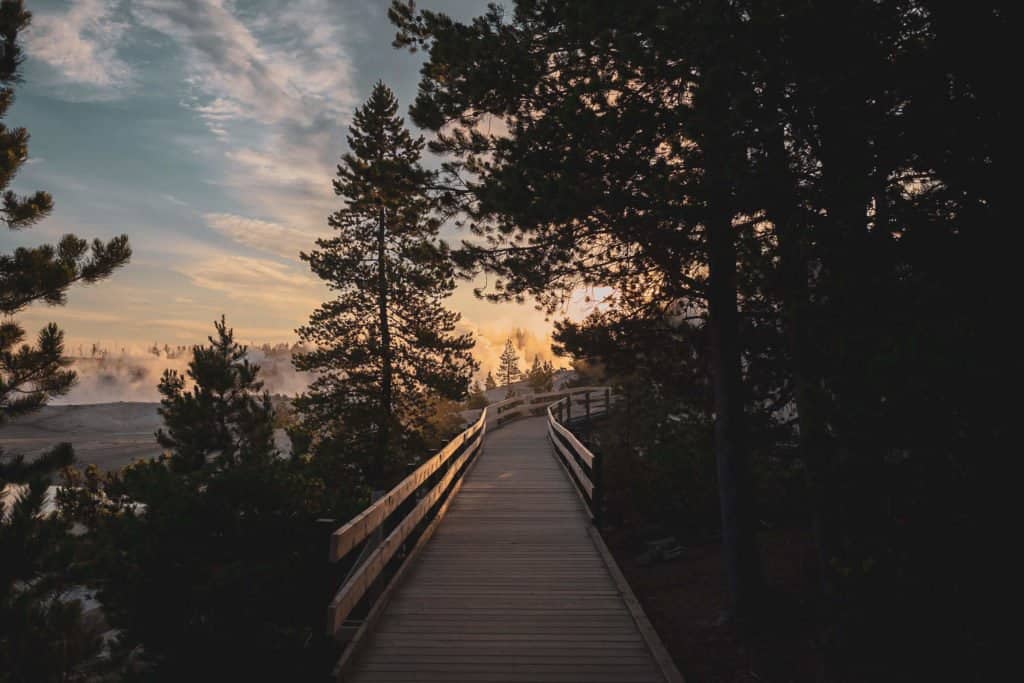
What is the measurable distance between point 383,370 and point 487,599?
777 inches

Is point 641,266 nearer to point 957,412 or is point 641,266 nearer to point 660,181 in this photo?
point 660,181

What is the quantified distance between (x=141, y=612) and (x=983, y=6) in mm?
10312

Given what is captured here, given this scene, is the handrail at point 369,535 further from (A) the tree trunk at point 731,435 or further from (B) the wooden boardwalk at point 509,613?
(A) the tree trunk at point 731,435

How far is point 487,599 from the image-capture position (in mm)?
6270

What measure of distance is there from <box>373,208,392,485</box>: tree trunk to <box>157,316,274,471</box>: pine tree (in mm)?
4692

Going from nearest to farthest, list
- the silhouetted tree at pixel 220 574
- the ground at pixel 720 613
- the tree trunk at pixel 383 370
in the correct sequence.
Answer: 1. the ground at pixel 720 613
2. the silhouetted tree at pixel 220 574
3. the tree trunk at pixel 383 370

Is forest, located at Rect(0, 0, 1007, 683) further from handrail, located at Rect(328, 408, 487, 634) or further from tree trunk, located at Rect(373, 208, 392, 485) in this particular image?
tree trunk, located at Rect(373, 208, 392, 485)

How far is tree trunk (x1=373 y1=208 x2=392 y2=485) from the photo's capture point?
25.2 meters

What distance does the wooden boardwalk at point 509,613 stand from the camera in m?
4.73

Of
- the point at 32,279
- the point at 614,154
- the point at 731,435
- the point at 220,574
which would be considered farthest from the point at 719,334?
the point at 32,279

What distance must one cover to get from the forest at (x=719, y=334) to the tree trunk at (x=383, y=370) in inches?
480

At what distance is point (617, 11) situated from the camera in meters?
5.95

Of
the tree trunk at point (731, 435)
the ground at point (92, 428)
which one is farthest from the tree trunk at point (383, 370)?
the ground at point (92, 428)

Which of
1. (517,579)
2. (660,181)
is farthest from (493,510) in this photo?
(660,181)
